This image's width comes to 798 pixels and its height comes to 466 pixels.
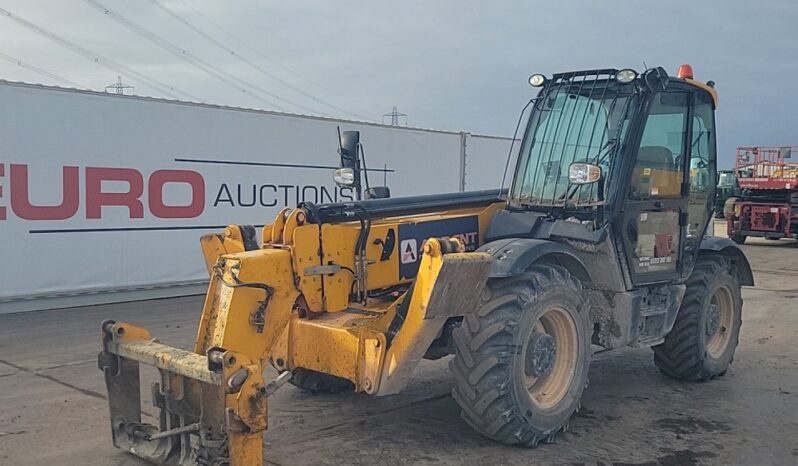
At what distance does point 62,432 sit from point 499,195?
362cm

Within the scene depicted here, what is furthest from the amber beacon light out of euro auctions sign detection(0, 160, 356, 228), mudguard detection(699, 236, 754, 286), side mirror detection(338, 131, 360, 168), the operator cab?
euro auctions sign detection(0, 160, 356, 228)

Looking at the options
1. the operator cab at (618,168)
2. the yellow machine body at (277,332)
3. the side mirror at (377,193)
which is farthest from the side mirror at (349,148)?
the operator cab at (618,168)

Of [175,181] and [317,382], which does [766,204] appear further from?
[317,382]

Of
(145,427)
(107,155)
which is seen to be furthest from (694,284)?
(107,155)

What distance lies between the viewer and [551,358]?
5172mm

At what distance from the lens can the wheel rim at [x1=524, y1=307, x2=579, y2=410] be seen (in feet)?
16.6

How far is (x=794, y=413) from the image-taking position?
5.98 m

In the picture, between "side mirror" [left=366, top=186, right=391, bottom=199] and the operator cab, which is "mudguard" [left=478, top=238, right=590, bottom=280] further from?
"side mirror" [left=366, top=186, right=391, bottom=199]

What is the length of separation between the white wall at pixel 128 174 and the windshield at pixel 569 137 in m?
6.49

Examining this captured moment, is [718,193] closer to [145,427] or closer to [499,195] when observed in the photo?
[499,195]

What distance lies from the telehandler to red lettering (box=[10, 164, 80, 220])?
5597 mm

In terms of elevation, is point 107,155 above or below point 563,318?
above

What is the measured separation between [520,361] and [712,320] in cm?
297

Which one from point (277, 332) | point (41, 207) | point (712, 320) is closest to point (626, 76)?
point (712, 320)
